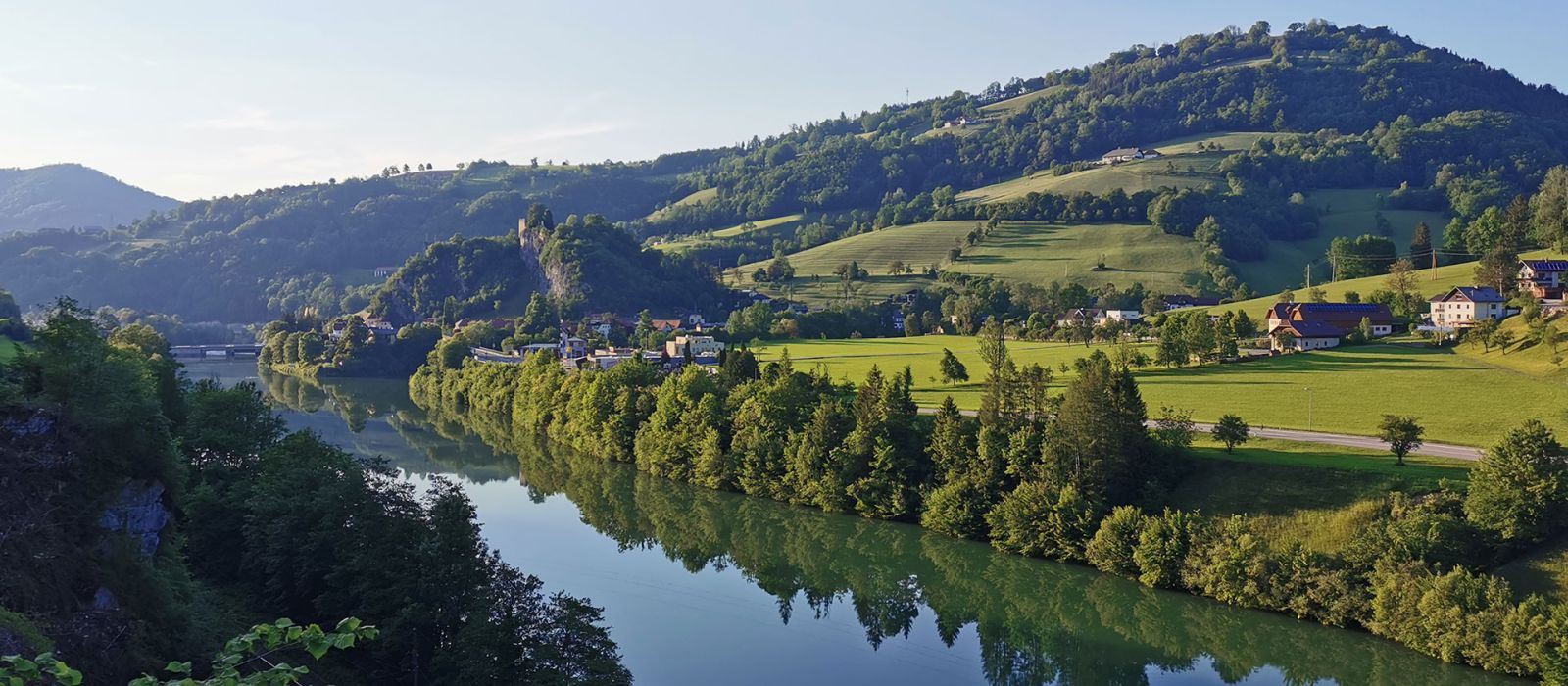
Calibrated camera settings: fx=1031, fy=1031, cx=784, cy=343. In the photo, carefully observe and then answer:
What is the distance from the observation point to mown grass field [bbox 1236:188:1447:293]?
107312 mm

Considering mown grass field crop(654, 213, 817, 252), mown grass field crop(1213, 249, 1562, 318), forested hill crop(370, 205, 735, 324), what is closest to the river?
mown grass field crop(1213, 249, 1562, 318)

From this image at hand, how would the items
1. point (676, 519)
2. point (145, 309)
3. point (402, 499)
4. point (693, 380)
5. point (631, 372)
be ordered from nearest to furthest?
point (402, 499), point (676, 519), point (693, 380), point (631, 372), point (145, 309)

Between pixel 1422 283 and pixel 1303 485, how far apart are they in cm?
5053

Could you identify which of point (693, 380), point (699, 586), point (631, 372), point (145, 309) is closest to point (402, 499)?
point (699, 586)

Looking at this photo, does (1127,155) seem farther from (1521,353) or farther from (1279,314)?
(1521,353)

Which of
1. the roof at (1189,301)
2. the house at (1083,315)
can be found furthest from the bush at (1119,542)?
the roof at (1189,301)

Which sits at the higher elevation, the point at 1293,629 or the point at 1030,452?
the point at 1030,452

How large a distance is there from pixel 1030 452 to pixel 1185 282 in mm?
69928

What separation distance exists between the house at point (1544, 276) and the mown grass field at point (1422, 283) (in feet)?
15.8

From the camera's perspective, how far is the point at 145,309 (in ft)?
586

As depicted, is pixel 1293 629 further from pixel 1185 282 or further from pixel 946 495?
pixel 1185 282

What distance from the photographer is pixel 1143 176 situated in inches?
5915

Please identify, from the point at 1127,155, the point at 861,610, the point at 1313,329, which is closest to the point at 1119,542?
the point at 861,610

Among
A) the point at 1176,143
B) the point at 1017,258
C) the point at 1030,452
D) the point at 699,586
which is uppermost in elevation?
the point at 1176,143
